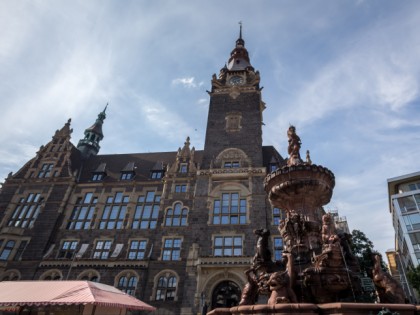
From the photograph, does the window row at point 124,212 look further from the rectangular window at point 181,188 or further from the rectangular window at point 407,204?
the rectangular window at point 407,204

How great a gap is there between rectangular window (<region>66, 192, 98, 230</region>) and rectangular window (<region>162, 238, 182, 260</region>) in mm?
8814

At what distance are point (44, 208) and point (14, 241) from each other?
12.8 feet

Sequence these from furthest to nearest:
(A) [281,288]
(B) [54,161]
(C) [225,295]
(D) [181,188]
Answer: (B) [54,161], (D) [181,188], (C) [225,295], (A) [281,288]

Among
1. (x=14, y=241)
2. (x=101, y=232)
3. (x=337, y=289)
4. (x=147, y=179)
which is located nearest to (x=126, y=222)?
(x=101, y=232)

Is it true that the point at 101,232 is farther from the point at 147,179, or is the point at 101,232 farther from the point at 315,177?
the point at 315,177

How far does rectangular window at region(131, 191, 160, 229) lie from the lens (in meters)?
28.9

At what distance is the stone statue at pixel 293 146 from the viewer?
13.1 metres

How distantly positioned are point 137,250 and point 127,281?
2.88 metres

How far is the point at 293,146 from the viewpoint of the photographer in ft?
45.0

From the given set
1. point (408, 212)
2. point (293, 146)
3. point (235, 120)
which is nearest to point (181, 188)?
point (235, 120)

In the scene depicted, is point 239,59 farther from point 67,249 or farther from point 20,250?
point 20,250

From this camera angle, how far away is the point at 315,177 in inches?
450

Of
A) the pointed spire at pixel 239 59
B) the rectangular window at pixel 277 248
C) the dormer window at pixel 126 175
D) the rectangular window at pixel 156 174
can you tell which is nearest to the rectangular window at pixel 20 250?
the dormer window at pixel 126 175

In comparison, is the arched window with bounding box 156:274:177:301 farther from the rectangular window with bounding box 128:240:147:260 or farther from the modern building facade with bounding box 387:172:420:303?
the modern building facade with bounding box 387:172:420:303
